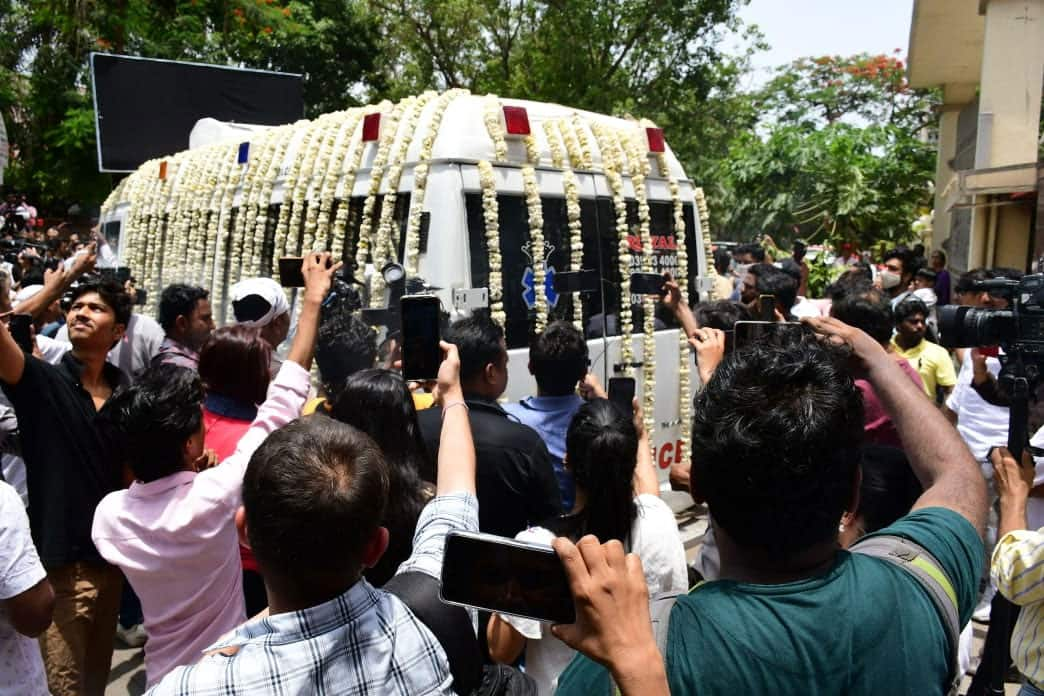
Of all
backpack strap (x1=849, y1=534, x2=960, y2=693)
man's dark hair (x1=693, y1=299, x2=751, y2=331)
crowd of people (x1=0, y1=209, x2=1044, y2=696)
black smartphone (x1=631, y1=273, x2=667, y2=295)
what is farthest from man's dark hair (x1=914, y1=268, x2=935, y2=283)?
backpack strap (x1=849, y1=534, x2=960, y2=693)

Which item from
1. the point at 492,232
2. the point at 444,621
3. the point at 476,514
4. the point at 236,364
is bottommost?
the point at 444,621

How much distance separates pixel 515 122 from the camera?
4.81 metres

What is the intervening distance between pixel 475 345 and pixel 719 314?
2.25m

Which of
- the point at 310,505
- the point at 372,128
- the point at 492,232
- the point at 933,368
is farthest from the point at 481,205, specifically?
the point at 310,505

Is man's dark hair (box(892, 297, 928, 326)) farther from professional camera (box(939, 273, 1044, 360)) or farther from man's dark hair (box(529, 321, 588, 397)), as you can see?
professional camera (box(939, 273, 1044, 360))

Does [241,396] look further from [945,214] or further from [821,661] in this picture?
[945,214]

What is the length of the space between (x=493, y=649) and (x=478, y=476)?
72 centimetres

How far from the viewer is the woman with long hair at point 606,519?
243 cm

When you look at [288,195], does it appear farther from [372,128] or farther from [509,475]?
[509,475]

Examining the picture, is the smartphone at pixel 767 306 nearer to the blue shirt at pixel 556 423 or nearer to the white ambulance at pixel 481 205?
the blue shirt at pixel 556 423

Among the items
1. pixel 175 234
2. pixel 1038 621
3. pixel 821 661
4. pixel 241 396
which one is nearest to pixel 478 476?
pixel 241 396

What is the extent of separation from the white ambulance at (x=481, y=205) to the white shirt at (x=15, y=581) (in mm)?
2574

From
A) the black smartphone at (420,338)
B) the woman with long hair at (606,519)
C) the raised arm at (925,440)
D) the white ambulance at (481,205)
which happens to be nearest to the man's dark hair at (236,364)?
the black smartphone at (420,338)

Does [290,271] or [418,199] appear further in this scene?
[418,199]
